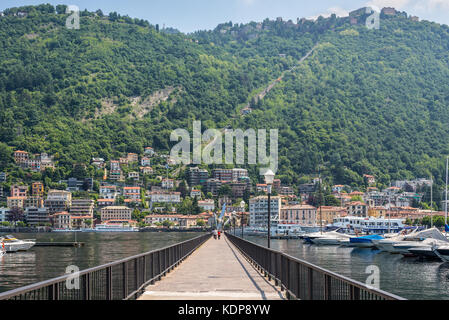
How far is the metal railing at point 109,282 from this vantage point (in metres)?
7.30

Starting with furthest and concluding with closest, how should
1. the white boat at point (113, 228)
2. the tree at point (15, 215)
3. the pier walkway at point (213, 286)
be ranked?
the white boat at point (113, 228) < the tree at point (15, 215) < the pier walkway at point (213, 286)

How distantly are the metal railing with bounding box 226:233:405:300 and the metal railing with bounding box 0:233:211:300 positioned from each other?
2.94 m

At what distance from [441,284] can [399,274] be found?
7018 millimetres

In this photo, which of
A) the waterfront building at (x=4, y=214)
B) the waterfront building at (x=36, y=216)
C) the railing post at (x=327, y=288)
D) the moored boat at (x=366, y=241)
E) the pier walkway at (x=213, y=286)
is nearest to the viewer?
the railing post at (x=327, y=288)

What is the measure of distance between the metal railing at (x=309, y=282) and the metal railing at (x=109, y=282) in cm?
294

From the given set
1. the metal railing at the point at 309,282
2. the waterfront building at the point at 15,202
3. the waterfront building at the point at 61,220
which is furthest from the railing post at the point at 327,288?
the waterfront building at the point at 15,202

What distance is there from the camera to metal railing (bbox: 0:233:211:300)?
730 centimetres

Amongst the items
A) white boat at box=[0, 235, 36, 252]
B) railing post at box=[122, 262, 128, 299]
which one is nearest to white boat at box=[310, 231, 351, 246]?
white boat at box=[0, 235, 36, 252]

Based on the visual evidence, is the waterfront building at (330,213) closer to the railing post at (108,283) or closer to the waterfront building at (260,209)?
the waterfront building at (260,209)

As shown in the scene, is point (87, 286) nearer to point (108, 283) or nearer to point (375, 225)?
point (108, 283)

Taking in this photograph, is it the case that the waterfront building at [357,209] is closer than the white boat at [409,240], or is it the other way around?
the white boat at [409,240]

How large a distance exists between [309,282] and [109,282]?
328cm

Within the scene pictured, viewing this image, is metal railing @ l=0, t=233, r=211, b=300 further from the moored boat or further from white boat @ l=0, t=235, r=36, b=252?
the moored boat
